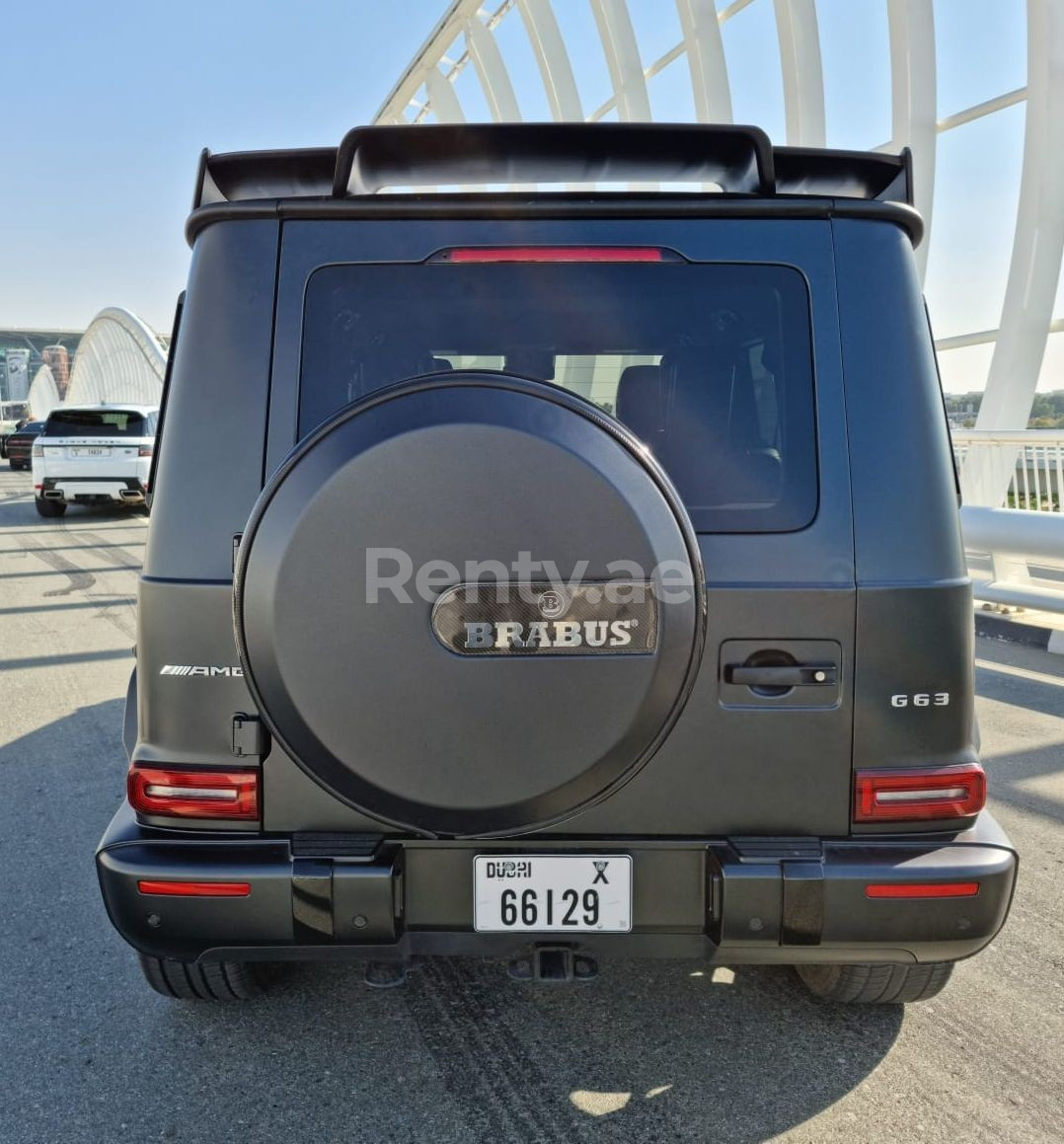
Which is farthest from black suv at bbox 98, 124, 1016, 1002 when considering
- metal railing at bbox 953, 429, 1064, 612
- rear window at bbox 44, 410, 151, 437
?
rear window at bbox 44, 410, 151, 437

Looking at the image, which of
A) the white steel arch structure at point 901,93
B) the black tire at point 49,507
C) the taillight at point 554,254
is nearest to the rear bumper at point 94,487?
the black tire at point 49,507

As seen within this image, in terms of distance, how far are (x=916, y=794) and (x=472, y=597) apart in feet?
3.33

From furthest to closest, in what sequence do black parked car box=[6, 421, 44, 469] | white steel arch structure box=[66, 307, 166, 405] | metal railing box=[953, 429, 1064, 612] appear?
1. white steel arch structure box=[66, 307, 166, 405]
2. black parked car box=[6, 421, 44, 469]
3. metal railing box=[953, 429, 1064, 612]

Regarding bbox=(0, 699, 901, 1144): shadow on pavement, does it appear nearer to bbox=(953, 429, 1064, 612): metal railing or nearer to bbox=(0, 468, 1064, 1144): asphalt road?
bbox=(0, 468, 1064, 1144): asphalt road

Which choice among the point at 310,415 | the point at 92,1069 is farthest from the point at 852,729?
the point at 92,1069

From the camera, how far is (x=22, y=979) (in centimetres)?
277

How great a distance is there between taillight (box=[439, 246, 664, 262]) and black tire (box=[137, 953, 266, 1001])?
1754 millimetres

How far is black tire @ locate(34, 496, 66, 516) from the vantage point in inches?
661

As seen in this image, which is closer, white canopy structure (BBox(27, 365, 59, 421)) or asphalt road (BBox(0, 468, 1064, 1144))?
asphalt road (BBox(0, 468, 1064, 1144))

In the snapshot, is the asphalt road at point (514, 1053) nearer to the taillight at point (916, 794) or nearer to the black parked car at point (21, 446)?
the taillight at point (916, 794)

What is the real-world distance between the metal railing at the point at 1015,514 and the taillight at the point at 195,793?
6032 mm

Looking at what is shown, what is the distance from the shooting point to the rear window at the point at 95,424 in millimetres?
15836

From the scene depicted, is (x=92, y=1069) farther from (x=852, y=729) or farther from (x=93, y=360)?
(x=93, y=360)

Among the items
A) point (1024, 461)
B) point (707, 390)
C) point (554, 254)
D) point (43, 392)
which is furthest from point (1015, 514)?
point (43, 392)
